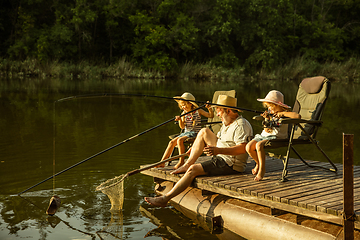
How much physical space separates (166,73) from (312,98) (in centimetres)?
2953

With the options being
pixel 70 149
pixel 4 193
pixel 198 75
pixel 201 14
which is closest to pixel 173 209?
pixel 4 193

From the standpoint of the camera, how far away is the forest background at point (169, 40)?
113ft

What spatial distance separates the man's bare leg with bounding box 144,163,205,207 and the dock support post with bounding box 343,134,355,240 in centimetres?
172

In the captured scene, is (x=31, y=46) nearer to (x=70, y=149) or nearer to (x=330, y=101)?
(x=330, y=101)

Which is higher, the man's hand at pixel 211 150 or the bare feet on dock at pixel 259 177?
the man's hand at pixel 211 150

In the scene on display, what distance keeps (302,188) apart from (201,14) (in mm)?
35221

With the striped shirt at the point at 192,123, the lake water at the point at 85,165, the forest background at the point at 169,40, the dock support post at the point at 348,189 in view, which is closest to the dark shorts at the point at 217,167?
the lake water at the point at 85,165

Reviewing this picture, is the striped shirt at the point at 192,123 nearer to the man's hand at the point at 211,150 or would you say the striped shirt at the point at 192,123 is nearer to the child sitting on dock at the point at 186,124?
the child sitting on dock at the point at 186,124

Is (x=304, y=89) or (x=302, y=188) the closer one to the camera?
(x=302, y=188)

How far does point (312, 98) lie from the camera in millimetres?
6191

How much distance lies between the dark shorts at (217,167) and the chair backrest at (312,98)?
1.27 meters

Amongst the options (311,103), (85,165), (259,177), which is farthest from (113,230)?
(311,103)

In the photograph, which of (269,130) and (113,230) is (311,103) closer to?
(269,130)

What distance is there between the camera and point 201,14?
38.5 metres
